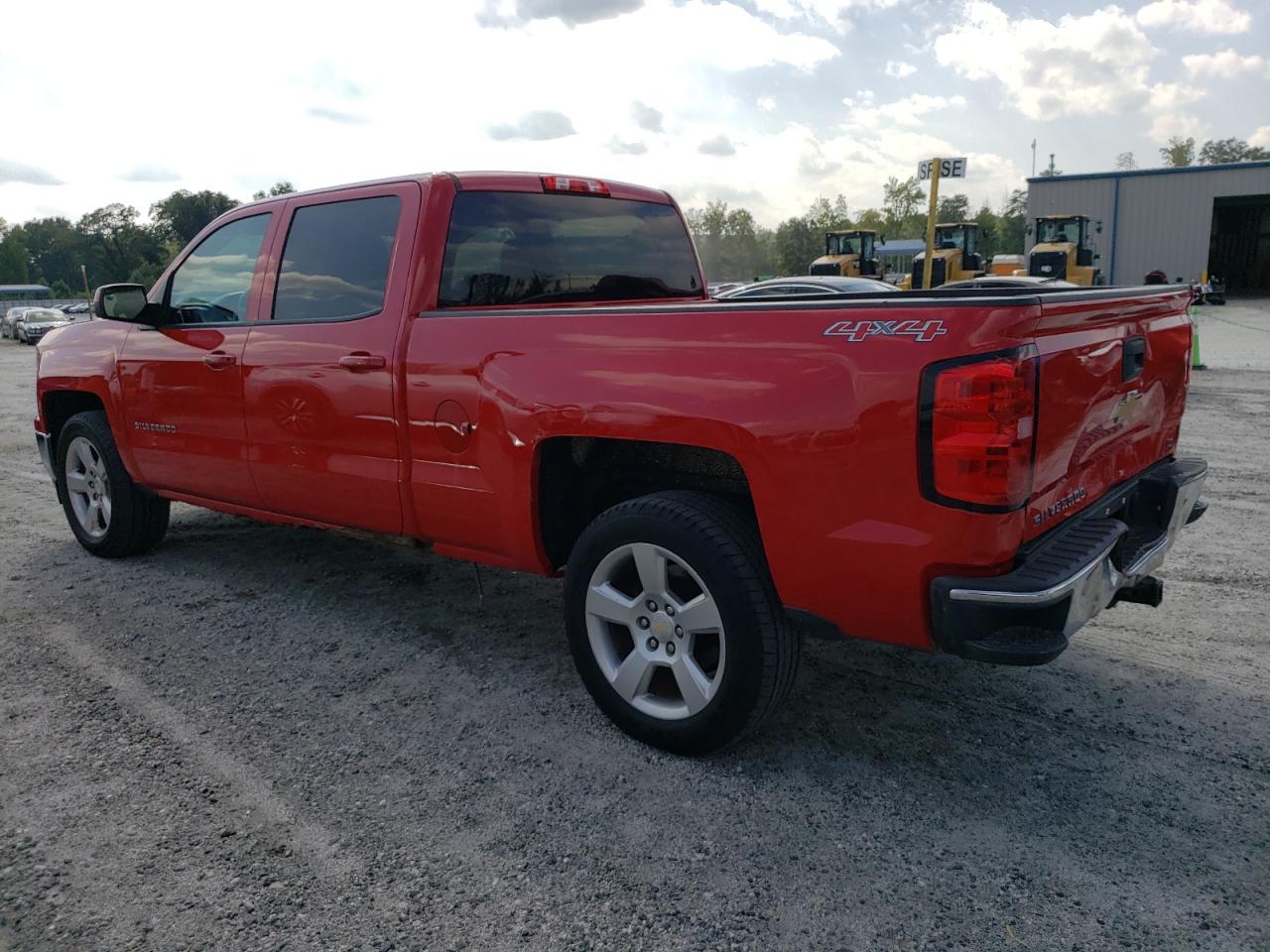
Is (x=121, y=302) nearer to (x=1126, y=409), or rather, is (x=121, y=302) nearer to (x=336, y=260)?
(x=336, y=260)

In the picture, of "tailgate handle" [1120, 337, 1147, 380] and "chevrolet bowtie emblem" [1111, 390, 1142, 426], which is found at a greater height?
"tailgate handle" [1120, 337, 1147, 380]

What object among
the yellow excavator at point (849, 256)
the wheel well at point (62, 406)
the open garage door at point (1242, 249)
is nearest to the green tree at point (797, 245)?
the open garage door at point (1242, 249)

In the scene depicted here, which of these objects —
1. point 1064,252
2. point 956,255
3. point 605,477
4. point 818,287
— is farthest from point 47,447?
point 1064,252

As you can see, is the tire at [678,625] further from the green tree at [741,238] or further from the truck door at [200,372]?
the green tree at [741,238]

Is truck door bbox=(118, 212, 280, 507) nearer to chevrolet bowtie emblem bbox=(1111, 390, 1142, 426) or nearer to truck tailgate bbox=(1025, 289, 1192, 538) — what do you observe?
truck tailgate bbox=(1025, 289, 1192, 538)

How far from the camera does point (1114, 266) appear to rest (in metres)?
39.8

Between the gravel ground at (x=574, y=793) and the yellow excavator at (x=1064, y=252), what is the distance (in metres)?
22.7

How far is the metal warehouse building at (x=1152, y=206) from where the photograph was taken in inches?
Result: 1522

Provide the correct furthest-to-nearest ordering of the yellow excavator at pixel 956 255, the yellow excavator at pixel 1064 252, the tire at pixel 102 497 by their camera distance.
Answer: the yellow excavator at pixel 956 255, the yellow excavator at pixel 1064 252, the tire at pixel 102 497

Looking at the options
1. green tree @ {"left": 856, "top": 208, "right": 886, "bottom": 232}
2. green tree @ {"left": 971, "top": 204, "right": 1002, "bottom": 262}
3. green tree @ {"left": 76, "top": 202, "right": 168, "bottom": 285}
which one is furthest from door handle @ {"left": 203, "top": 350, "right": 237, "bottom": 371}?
green tree @ {"left": 76, "top": 202, "right": 168, "bottom": 285}

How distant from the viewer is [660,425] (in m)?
2.91

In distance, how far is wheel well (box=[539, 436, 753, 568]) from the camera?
129 inches

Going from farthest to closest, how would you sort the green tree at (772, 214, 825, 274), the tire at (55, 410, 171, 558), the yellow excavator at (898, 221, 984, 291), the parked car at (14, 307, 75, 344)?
the green tree at (772, 214, 825, 274), the parked car at (14, 307, 75, 344), the yellow excavator at (898, 221, 984, 291), the tire at (55, 410, 171, 558)

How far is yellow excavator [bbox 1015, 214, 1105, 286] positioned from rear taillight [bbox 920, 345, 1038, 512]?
23.7 metres
